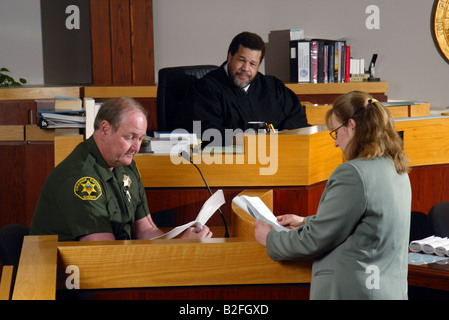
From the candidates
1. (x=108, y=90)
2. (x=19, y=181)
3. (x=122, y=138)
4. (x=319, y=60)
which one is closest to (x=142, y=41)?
(x=108, y=90)

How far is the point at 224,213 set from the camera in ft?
8.77

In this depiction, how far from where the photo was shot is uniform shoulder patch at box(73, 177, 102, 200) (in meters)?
2.05

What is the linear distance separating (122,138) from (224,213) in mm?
674

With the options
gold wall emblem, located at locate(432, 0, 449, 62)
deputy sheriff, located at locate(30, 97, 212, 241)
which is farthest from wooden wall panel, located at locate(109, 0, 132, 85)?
gold wall emblem, located at locate(432, 0, 449, 62)

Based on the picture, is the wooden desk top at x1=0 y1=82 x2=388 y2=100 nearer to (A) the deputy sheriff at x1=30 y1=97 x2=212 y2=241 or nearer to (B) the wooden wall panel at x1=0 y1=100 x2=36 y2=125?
(B) the wooden wall panel at x1=0 y1=100 x2=36 y2=125

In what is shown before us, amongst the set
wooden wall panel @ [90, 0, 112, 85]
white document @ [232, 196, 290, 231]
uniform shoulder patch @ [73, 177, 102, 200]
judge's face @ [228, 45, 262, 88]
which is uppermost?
wooden wall panel @ [90, 0, 112, 85]

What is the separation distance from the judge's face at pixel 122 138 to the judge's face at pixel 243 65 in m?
1.38

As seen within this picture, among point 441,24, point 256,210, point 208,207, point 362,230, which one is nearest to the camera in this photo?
point 362,230

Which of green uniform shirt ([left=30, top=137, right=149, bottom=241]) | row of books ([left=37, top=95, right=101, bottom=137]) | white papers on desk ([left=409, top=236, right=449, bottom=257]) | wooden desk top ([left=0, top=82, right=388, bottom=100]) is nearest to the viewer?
green uniform shirt ([left=30, top=137, right=149, bottom=241])

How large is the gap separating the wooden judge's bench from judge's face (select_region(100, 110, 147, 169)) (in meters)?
0.36

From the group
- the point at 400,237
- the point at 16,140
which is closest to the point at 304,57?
the point at 16,140

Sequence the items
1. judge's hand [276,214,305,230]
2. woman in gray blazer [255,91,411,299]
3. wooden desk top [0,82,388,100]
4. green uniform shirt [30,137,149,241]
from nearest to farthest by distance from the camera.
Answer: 1. woman in gray blazer [255,91,411,299]
2. green uniform shirt [30,137,149,241]
3. judge's hand [276,214,305,230]
4. wooden desk top [0,82,388,100]

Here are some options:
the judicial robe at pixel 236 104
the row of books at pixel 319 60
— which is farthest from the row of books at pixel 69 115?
the row of books at pixel 319 60

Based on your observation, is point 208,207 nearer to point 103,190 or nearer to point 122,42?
point 103,190
